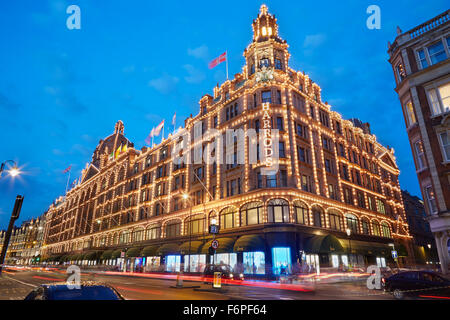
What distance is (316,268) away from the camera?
32.2 metres

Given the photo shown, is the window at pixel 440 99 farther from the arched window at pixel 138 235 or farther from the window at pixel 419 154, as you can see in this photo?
the arched window at pixel 138 235

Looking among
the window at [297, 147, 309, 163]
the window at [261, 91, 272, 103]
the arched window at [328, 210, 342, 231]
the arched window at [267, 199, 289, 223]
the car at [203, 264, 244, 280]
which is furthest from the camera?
the window at [261, 91, 272, 103]

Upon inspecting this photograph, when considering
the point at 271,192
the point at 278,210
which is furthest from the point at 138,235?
the point at 278,210

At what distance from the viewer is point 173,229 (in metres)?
46.7

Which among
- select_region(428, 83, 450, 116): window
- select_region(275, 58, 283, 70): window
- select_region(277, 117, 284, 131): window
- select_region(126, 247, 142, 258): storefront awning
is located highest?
select_region(275, 58, 283, 70): window

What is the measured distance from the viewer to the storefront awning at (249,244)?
30797 mm

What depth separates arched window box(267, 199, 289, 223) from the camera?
32.1 meters

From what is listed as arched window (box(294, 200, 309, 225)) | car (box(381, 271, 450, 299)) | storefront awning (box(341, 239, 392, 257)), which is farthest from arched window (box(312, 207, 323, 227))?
car (box(381, 271, 450, 299))

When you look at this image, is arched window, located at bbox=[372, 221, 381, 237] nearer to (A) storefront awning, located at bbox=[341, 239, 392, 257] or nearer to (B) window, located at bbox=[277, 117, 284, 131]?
(A) storefront awning, located at bbox=[341, 239, 392, 257]

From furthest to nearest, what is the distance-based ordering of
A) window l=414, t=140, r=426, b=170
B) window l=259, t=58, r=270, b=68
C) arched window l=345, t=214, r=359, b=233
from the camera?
arched window l=345, t=214, r=359, b=233 < window l=259, t=58, r=270, b=68 < window l=414, t=140, r=426, b=170

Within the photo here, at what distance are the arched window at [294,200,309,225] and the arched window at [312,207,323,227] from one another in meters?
1.93

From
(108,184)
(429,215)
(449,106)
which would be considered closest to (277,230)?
(429,215)
